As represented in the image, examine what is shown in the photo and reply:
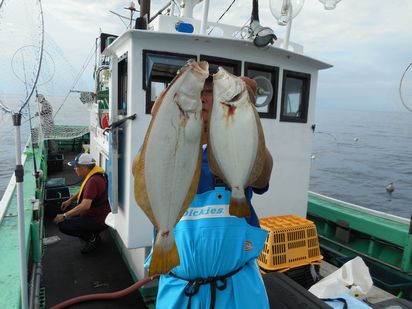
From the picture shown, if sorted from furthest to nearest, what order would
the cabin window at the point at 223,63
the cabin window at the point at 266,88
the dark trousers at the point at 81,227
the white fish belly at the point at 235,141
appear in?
the dark trousers at the point at 81,227 < the cabin window at the point at 266,88 < the cabin window at the point at 223,63 < the white fish belly at the point at 235,141

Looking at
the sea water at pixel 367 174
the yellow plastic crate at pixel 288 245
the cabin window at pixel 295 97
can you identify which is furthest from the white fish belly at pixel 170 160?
the sea water at pixel 367 174

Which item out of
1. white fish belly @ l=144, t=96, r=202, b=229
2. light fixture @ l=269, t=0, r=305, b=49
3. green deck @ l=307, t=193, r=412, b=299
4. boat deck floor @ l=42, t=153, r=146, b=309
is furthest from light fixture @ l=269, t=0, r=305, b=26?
boat deck floor @ l=42, t=153, r=146, b=309

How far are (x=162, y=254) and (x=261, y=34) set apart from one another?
287 cm

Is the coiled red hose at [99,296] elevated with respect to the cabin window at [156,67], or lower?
lower

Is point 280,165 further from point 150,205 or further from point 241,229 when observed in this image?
point 150,205

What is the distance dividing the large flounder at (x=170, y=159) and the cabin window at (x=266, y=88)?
3192 millimetres

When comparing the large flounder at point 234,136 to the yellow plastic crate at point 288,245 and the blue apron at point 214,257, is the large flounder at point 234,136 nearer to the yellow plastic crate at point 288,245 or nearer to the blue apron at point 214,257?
the blue apron at point 214,257

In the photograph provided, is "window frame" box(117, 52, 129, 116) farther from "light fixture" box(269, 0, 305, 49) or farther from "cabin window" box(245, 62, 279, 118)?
"light fixture" box(269, 0, 305, 49)

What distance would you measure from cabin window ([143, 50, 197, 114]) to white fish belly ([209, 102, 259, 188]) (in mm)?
2533

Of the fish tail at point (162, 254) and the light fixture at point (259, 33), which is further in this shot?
the light fixture at point (259, 33)

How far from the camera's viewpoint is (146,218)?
3822mm

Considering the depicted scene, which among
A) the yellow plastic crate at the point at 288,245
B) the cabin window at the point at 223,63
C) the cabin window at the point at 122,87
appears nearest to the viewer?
the yellow plastic crate at the point at 288,245

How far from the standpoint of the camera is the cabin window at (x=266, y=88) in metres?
4.33

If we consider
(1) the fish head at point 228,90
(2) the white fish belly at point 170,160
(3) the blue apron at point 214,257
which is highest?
(1) the fish head at point 228,90
